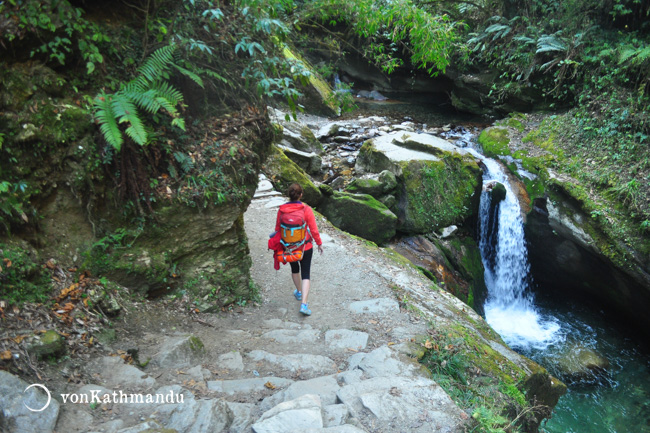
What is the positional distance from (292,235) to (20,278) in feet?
9.17

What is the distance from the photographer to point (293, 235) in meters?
5.10

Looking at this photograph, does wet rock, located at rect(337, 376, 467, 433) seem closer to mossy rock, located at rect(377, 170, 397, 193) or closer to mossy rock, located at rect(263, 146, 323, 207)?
mossy rock, located at rect(263, 146, 323, 207)

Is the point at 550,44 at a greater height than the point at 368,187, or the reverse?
the point at 550,44

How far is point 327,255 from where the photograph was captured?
23.6 ft

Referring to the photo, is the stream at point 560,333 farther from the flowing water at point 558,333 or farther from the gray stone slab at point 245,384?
the gray stone slab at point 245,384

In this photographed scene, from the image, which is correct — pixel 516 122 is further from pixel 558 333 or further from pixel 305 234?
pixel 305 234

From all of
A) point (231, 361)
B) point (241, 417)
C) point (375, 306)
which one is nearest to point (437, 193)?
point (375, 306)

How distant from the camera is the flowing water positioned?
305 inches

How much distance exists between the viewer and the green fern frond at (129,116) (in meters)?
3.63

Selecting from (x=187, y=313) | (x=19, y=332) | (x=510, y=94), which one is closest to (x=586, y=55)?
(x=510, y=94)

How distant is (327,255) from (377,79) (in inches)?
611

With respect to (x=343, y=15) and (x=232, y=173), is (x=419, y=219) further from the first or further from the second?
(x=232, y=173)

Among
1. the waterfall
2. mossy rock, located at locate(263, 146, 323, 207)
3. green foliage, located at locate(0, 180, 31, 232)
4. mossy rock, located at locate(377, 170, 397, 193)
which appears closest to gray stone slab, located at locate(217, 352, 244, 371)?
green foliage, located at locate(0, 180, 31, 232)

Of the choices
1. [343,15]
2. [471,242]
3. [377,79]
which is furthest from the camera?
[377,79]
